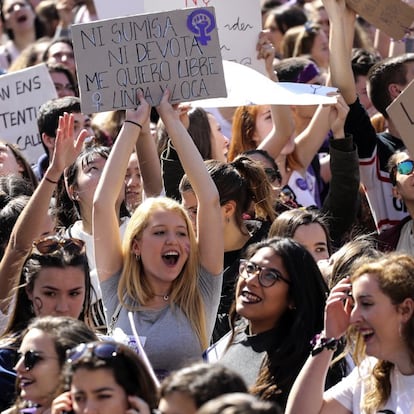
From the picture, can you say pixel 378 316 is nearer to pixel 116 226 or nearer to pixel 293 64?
pixel 116 226

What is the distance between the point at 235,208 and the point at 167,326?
1115mm

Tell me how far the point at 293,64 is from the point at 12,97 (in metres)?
1.80

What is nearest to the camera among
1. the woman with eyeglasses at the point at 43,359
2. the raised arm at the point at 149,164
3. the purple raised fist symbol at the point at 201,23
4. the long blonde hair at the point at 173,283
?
the woman with eyeglasses at the point at 43,359

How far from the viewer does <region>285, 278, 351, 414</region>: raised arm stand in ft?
14.6

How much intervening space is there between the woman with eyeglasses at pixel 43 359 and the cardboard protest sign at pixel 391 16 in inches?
120

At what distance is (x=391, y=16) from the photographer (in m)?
7.09

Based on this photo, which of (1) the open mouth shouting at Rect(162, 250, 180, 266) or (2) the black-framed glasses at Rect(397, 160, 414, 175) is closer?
(1) the open mouth shouting at Rect(162, 250, 180, 266)

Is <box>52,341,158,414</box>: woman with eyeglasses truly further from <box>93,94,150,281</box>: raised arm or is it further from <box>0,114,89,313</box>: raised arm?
<box>0,114,89,313</box>: raised arm

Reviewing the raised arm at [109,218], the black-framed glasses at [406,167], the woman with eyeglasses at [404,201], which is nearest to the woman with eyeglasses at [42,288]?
the raised arm at [109,218]

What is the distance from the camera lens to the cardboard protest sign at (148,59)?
5.59m

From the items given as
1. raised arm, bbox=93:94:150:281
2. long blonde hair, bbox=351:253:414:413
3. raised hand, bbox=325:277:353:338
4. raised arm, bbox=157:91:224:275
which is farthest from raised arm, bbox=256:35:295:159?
raised hand, bbox=325:277:353:338

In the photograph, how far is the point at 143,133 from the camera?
232 inches

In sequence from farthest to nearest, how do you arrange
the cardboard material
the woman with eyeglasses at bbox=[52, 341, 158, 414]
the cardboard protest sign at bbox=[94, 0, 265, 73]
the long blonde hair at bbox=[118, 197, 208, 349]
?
the cardboard protest sign at bbox=[94, 0, 265, 73] → the cardboard material → the long blonde hair at bbox=[118, 197, 208, 349] → the woman with eyeglasses at bbox=[52, 341, 158, 414]

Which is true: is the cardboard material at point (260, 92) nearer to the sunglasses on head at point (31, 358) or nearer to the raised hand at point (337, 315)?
the raised hand at point (337, 315)
